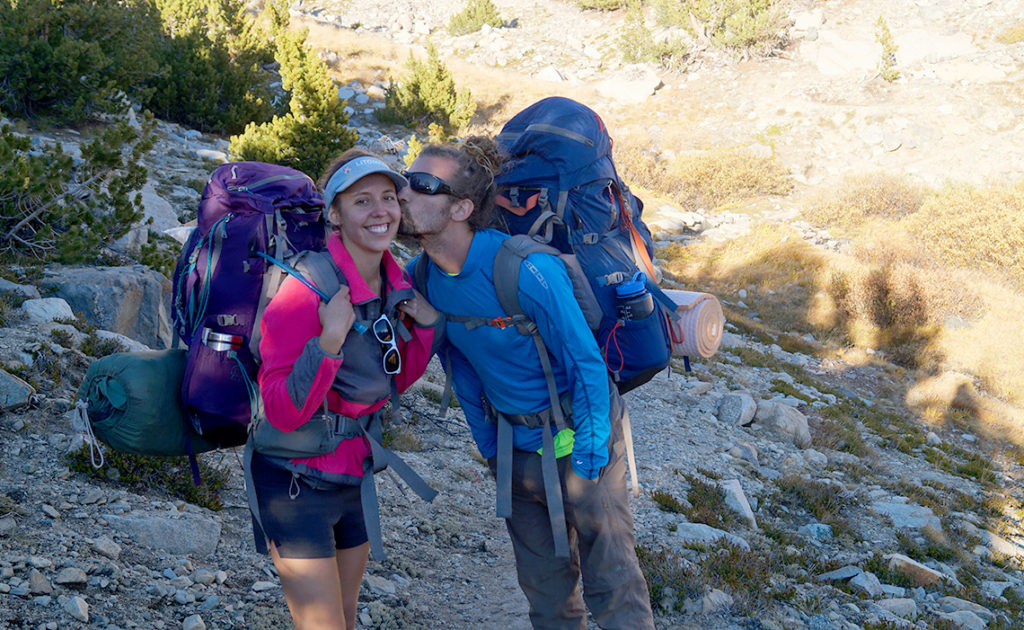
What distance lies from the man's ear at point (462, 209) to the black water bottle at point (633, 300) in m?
0.61

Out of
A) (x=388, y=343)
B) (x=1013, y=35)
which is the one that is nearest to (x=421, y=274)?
(x=388, y=343)

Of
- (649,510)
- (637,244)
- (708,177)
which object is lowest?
(708,177)

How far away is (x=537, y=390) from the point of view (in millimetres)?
2523

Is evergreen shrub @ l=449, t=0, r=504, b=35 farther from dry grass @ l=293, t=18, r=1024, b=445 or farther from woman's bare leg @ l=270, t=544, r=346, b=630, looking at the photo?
woman's bare leg @ l=270, t=544, r=346, b=630

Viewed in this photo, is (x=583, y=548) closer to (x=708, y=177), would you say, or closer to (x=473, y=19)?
(x=708, y=177)

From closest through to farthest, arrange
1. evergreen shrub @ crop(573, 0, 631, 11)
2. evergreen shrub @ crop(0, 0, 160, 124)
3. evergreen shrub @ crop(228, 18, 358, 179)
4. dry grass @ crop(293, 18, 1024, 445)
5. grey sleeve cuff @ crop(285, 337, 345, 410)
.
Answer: grey sleeve cuff @ crop(285, 337, 345, 410) → evergreen shrub @ crop(0, 0, 160, 124) → evergreen shrub @ crop(228, 18, 358, 179) → dry grass @ crop(293, 18, 1024, 445) → evergreen shrub @ crop(573, 0, 631, 11)

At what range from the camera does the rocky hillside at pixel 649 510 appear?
3545mm

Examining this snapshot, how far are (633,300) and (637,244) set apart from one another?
35 cm

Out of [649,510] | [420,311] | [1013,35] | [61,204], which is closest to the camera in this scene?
[420,311]

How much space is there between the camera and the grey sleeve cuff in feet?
6.50

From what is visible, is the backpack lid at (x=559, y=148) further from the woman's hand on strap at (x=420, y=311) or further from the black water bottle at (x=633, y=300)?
the woman's hand on strap at (x=420, y=311)

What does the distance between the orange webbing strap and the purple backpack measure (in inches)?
47.9

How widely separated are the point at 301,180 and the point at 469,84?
24818 mm

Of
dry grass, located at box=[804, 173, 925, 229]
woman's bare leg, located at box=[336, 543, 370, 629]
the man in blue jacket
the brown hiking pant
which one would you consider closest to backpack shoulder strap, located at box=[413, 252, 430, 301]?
the man in blue jacket
